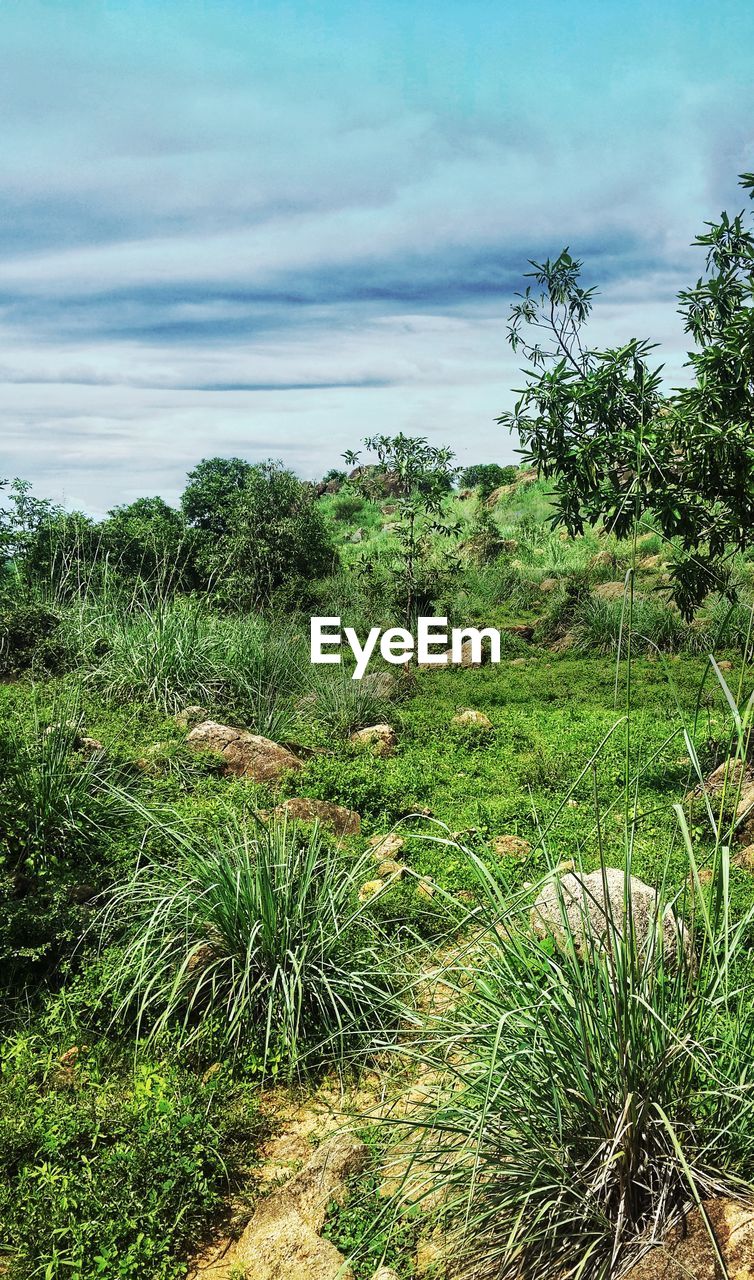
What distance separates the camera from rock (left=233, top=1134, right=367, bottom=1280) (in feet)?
8.88

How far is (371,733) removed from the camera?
27.6 feet

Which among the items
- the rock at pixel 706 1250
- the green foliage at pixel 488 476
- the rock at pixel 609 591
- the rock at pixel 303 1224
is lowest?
the rock at pixel 303 1224

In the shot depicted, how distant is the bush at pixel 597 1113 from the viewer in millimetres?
2186

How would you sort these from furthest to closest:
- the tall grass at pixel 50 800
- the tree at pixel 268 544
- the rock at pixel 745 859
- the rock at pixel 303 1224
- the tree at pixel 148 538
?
1. the tree at pixel 268 544
2. the tree at pixel 148 538
3. the rock at pixel 745 859
4. the tall grass at pixel 50 800
5. the rock at pixel 303 1224

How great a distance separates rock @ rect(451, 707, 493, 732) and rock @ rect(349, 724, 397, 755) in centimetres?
70

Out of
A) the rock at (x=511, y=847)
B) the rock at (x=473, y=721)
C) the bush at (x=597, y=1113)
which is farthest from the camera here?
the rock at (x=473, y=721)

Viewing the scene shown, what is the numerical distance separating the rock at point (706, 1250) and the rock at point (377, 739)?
596 cm

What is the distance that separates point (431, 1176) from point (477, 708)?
24.3ft

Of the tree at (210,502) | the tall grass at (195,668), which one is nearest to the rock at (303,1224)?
the tall grass at (195,668)

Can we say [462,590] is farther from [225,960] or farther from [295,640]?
[225,960]

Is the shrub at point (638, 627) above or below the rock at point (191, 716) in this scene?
above

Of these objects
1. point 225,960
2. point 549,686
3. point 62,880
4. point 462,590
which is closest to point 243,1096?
point 225,960

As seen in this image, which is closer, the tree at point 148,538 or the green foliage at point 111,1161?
the green foliage at point 111,1161

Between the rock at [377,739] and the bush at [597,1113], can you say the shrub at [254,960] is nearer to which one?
the bush at [597,1113]
